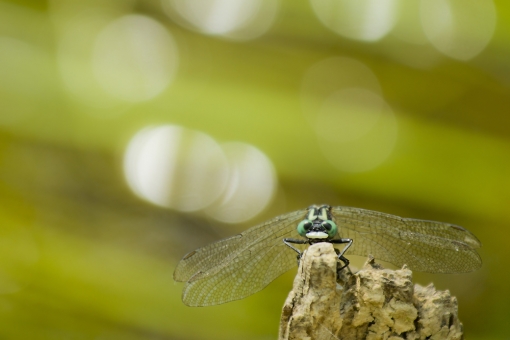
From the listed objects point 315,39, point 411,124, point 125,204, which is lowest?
point 125,204

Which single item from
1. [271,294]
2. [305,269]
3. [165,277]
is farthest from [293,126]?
[305,269]

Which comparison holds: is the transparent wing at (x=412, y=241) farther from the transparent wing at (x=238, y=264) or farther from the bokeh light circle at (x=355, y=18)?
the bokeh light circle at (x=355, y=18)

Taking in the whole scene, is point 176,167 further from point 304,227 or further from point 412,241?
point 412,241

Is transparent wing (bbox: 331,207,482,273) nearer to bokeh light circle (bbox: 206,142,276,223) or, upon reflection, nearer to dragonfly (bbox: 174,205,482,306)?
dragonfly (bbox: 174,205,482,306)

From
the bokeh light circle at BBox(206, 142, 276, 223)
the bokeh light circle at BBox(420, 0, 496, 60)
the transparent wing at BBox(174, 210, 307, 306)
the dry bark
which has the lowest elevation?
the dry bark

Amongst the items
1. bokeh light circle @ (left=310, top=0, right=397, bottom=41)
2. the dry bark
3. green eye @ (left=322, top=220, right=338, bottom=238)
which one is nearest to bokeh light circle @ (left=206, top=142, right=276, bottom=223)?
bokeh light circle @ (left=310, top=0, right=397, bottom=41)

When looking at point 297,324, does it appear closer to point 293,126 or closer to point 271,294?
point 271,294

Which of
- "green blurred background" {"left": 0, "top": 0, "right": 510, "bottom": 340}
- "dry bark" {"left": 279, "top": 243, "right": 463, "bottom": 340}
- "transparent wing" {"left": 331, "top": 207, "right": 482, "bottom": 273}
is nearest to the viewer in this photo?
"dry bark" {"left": 279, "top": 243, "right": 463, "bottom": 340}
